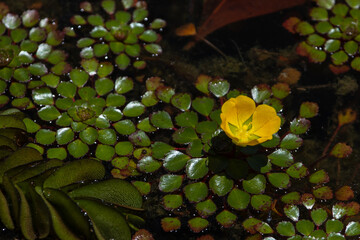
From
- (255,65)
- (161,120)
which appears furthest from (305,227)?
(255,65)

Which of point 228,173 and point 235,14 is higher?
point 235,14

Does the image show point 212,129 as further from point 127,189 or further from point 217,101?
point 127,189

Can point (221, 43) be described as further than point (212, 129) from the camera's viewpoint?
Yes

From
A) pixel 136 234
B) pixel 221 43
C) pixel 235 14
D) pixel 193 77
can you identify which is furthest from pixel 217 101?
pixel 136 234

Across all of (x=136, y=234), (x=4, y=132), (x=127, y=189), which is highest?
(x=4, y=132)

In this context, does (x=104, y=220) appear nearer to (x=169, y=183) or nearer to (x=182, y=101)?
(x=169, y=183)

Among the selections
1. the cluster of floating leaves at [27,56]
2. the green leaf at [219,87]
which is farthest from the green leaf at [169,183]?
the cluster of floating leaves at [27,56]

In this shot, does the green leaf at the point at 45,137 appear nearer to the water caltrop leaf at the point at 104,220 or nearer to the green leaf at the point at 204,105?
the water caltrop leaf at the point at 104,220
